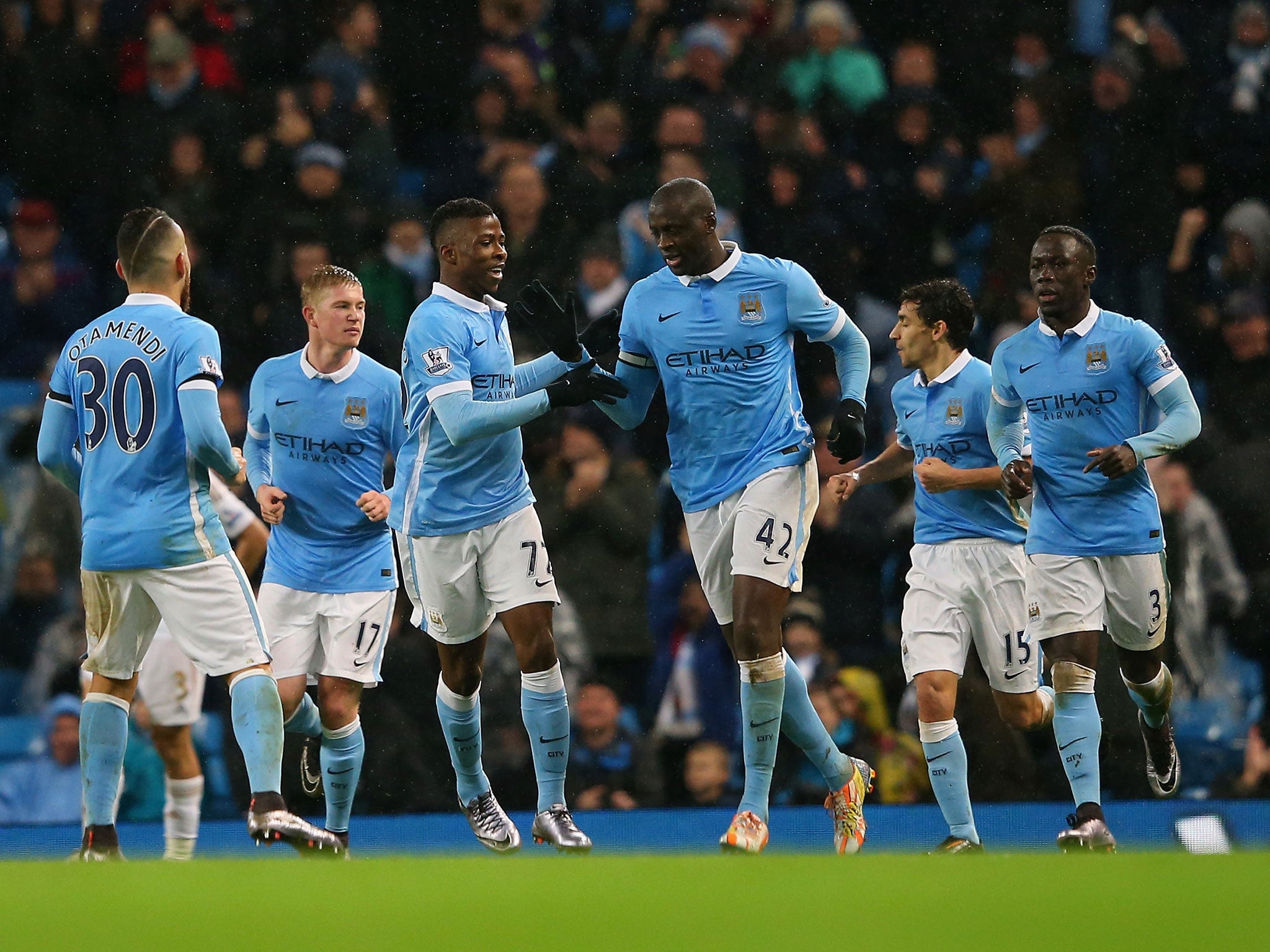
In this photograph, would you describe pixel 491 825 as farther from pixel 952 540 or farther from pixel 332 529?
pixel 952 540

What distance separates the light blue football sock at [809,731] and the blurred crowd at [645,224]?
6.95 ft

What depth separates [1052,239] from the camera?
686 cm

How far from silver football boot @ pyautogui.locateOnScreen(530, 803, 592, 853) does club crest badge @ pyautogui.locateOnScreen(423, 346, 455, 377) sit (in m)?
1.69

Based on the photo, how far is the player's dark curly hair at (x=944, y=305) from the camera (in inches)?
286

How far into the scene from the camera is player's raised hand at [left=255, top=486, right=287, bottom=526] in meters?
7.16

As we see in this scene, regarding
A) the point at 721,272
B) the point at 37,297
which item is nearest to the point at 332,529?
the point at 721,272

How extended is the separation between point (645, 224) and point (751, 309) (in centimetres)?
410

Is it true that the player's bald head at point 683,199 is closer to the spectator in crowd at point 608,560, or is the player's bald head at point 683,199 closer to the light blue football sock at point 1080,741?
the light blue football sock at point 1080,741

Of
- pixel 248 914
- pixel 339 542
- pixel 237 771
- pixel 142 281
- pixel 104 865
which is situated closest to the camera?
pixel 248 914

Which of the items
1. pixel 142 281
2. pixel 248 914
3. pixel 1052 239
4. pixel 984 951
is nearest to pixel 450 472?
pixel 142 281

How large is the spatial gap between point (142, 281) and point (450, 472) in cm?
142

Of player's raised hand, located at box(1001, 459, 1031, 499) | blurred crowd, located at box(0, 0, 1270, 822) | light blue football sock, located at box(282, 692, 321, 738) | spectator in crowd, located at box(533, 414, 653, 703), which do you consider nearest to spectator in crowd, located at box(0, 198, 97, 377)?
blurred crowd, located at box(0, 0, 1270, 822)

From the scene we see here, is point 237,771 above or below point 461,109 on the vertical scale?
below

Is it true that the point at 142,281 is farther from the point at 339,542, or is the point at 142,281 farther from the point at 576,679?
the point at 576,679
